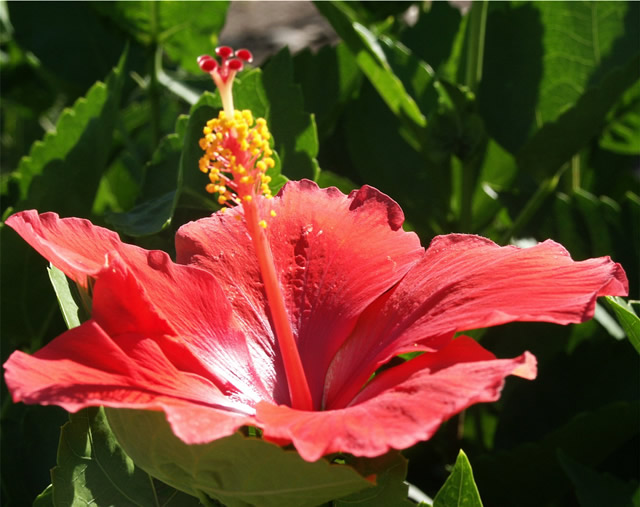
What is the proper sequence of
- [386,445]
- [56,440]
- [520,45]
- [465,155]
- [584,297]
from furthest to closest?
[520,45]
[465,155]
[56,440]
[584,297]
[386,445]

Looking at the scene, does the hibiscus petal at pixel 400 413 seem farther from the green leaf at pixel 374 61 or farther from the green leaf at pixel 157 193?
the green leaf at pixel 374 61

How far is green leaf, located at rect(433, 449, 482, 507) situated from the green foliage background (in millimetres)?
197

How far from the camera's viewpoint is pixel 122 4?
1229 millimetres

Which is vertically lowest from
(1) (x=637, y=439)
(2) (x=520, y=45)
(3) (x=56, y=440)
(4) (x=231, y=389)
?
(1) (x=637, y=439)

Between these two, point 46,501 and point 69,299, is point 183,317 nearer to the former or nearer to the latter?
point 69,299

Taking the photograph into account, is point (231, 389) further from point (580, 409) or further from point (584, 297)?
point (580, 409)

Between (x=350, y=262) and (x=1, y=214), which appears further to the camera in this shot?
(x=1, y=214)

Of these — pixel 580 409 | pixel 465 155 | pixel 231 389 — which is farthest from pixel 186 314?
pixel 580 409

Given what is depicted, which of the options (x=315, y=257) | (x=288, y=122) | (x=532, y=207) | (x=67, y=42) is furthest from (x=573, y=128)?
(x=67, y=42)

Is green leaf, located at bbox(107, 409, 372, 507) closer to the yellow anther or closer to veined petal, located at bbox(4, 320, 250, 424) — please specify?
veined petal, located at bbox(4, 320, 250, 424)

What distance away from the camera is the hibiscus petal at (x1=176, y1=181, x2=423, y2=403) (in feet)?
2.53

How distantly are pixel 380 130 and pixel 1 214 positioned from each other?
520 mm

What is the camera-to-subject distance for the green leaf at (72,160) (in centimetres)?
103

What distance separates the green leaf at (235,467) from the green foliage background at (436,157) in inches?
5.4
